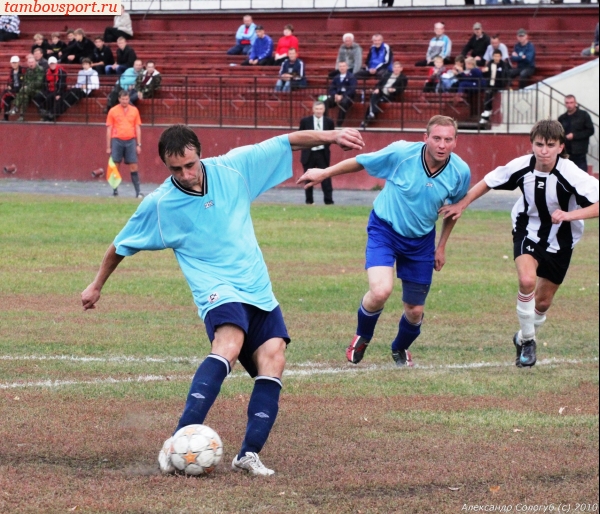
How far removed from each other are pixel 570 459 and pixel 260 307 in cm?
185

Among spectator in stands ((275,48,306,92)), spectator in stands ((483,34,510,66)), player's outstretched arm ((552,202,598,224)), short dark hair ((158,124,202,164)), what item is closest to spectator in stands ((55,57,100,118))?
spectator in stands ((275,48,306,92))

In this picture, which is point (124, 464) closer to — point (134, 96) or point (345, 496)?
point (345, 496)

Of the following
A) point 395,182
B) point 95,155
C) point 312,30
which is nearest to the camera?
point 395,182

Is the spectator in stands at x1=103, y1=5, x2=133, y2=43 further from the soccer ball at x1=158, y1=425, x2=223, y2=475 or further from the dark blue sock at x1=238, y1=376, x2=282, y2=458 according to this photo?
the soccer ball at x1=158, y1=425, x2=223, y2=475

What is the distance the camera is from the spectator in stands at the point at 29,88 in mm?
12820

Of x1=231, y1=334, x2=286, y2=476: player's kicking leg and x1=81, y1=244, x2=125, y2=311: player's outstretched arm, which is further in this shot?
x1=81, y1=244, x2=125, y2=311: player's outstretched arm

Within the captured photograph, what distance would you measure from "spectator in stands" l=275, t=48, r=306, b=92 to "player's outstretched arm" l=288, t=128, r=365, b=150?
62.2ft

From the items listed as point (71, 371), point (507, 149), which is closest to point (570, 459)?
point (71, 371)

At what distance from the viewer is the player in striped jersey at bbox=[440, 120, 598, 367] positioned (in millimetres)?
7836

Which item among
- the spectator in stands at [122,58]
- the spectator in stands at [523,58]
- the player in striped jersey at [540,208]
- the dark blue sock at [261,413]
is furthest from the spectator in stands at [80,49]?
the dark blue sock at [261,413]

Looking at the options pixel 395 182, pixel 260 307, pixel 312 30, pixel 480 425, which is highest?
pixel 312 30

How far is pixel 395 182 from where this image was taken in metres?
8.23

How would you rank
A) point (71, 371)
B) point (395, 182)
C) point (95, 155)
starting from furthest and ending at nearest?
point (95, 155), point (395, 182), point (71, 371)

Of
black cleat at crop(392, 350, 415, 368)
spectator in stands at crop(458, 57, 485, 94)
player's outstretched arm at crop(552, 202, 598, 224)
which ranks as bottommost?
black cleat at crop(392, 350, 415, 368)
